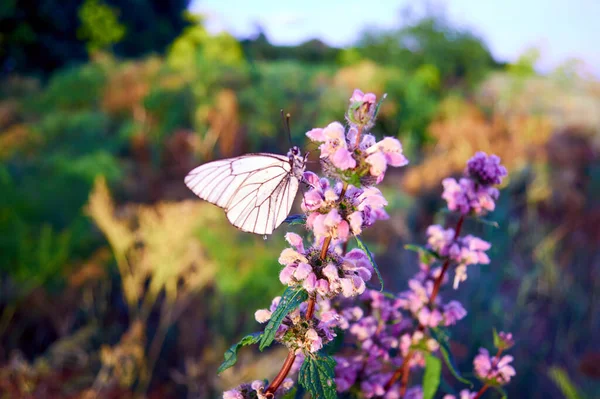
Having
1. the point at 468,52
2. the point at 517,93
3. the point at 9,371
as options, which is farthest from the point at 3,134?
the point at 468,52

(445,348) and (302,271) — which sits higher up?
(302,271)

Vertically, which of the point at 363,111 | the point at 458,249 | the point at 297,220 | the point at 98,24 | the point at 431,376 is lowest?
the point at 431,376

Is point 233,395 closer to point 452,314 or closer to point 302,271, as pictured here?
point 302,271

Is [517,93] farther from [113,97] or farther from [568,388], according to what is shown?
[568,388]

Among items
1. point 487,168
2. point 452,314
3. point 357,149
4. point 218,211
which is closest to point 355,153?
point 357,149

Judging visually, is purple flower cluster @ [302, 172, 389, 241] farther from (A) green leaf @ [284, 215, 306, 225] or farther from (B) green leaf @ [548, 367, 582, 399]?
(B) green leaf @ [548, 367, 582, 399]

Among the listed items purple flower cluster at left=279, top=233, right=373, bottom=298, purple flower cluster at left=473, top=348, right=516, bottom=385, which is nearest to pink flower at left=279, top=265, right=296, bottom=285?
purple flower cluster at left=279, top=233, right=373, bottom=298
